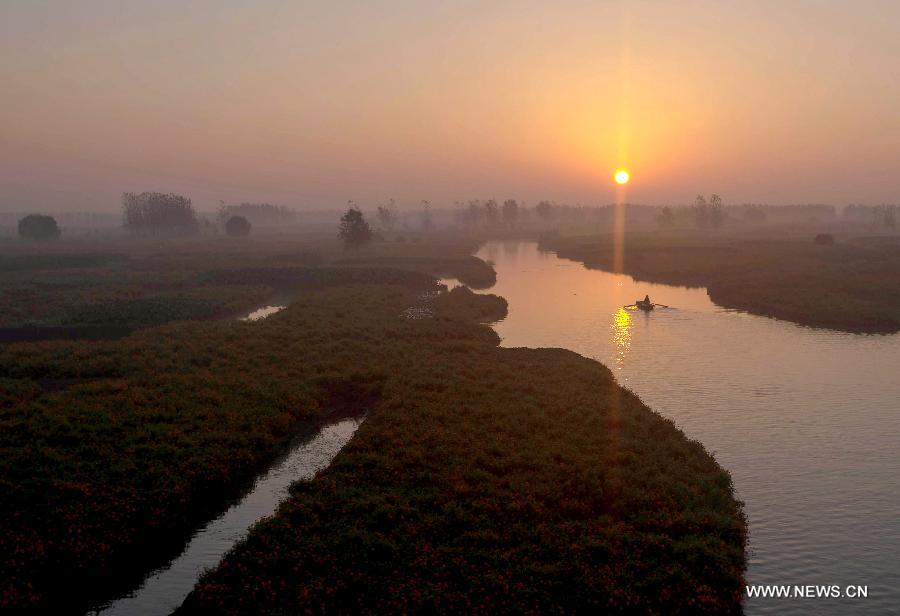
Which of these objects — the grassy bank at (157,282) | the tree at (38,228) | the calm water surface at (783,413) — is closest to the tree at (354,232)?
the grassy bank at (157,282)

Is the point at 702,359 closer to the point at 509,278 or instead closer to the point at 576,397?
the point at 576,397

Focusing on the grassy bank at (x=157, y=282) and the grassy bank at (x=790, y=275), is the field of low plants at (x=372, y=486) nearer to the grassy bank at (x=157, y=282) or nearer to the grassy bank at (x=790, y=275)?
the grassy bank at (x=157, y=282)

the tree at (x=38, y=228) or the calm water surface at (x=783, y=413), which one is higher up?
the tree at (x=38, y=228)

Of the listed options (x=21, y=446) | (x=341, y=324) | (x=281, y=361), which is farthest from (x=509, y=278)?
(x=21, y=446)

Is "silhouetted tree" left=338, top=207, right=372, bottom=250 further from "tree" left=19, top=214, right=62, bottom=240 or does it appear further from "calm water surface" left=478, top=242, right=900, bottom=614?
"tree" left=19, top=214, right=62, bottom=240

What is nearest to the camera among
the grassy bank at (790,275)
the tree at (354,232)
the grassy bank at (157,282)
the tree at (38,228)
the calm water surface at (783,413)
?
the calm water surface at (783,413)

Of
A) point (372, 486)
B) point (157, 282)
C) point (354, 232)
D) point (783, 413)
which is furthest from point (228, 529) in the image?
point (354, 232)
